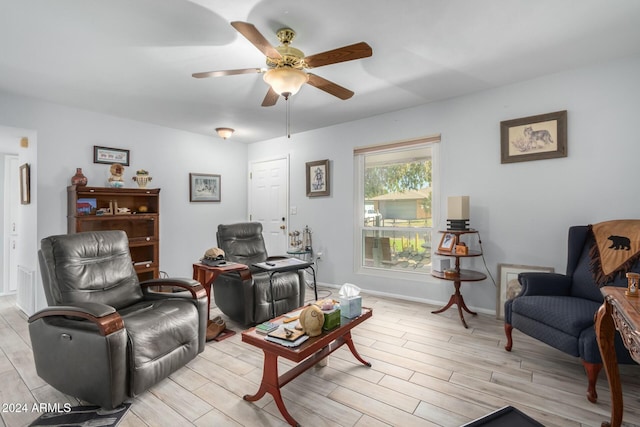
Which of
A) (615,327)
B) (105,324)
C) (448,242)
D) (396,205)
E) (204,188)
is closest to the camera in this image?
(615,327)

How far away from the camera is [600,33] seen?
2.23 m

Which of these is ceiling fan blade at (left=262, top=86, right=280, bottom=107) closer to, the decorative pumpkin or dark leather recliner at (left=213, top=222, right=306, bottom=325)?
dark leather recliner at (left=213, top=222, right=306, bottom=325)

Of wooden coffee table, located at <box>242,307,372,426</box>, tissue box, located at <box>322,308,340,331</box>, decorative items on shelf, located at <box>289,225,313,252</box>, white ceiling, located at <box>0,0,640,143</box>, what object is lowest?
wooden coffee table, located at <box>242,307,372,426</box>

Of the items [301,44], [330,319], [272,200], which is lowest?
[330,319]

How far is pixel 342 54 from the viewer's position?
1.91 metres

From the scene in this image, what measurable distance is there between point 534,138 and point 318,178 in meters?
2.74

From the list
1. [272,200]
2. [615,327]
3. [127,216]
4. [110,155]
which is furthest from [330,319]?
[110,155]

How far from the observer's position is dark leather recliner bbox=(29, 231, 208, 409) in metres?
1.72

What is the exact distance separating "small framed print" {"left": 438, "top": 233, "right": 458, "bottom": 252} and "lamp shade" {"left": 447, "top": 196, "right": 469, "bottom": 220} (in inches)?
8.3

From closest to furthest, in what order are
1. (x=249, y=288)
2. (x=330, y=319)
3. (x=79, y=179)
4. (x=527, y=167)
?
(x=330, y=319) → (x=249, y=288) → (x=527, y=167) → (x=79, y=179)

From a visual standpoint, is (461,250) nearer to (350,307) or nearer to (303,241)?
(350,307)

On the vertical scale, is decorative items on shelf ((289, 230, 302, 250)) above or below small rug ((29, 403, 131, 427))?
above

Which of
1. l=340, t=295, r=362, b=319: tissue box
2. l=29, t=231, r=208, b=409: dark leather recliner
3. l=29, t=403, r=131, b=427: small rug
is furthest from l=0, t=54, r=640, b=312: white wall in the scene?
l=29, t=403, r=131, b=427: small rug

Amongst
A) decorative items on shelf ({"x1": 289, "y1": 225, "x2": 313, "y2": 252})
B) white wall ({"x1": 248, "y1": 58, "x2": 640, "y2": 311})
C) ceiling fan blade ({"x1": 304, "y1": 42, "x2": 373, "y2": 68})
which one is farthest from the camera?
decorative items on shelf ({"x1": 289, "y1": 225, "x2": 313, "y2": 252})
